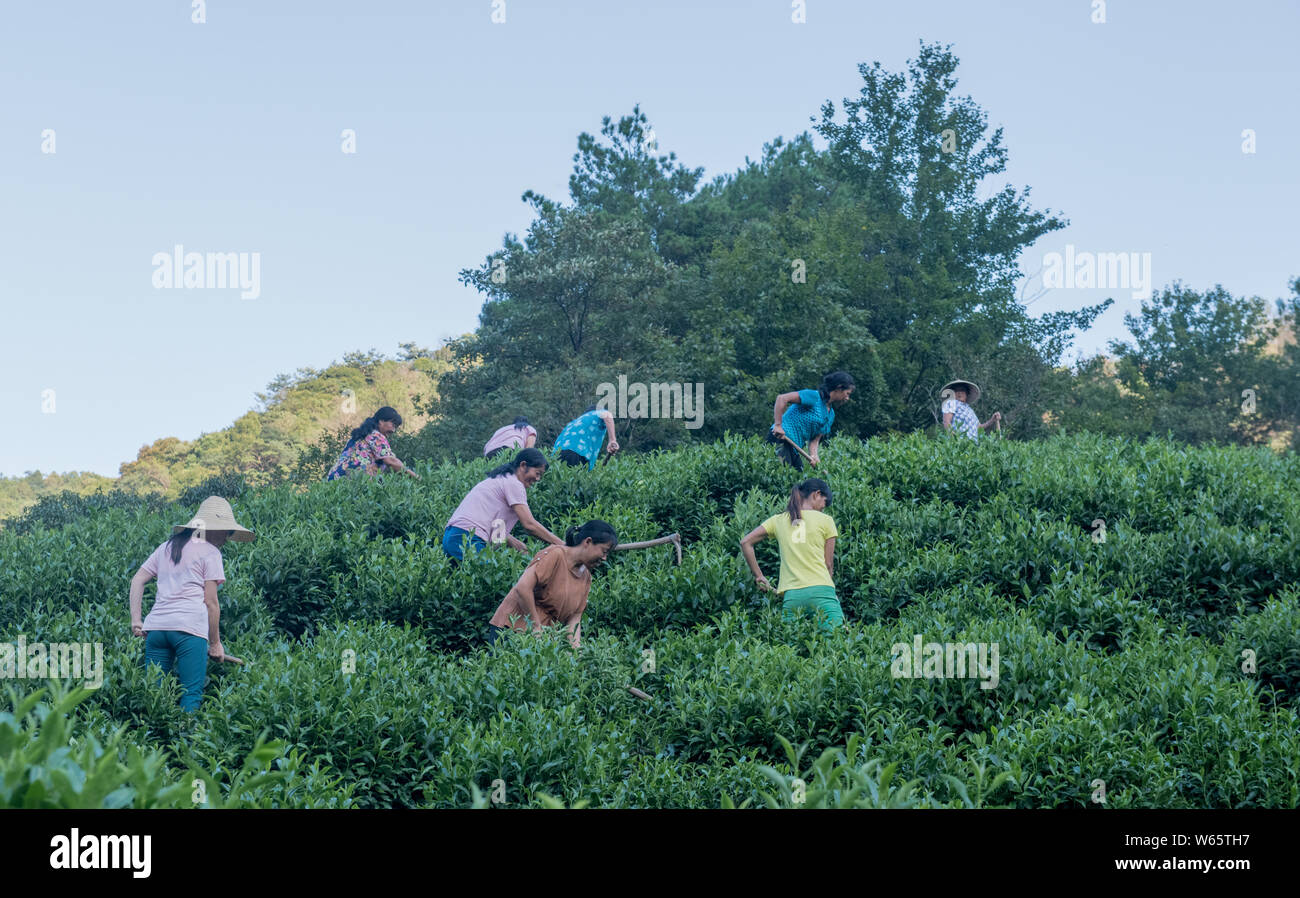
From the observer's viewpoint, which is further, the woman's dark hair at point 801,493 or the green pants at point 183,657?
the woman's dark hair at point 801,493

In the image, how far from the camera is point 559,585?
27.6 ft

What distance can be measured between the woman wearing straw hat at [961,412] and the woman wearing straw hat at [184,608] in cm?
985

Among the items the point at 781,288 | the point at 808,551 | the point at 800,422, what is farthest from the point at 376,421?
the point at 781,288

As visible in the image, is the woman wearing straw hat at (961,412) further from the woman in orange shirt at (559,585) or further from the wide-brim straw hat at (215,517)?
the wide-brim straw hat at (215,517)

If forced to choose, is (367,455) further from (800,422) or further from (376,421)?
(800,422)

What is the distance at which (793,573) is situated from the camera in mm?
9266

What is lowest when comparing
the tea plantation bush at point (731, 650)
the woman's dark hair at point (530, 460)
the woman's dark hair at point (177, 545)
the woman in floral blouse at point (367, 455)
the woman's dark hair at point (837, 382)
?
the tea plantation bush at point (731, 650)

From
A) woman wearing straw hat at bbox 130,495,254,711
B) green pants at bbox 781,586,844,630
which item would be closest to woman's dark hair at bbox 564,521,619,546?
green pants at bbox 781,586,844,630

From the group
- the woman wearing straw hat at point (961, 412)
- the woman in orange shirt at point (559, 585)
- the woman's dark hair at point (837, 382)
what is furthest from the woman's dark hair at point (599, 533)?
the woman wearing straw hat at point (961, 412)

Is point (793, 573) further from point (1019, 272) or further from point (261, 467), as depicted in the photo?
point (261, 467)

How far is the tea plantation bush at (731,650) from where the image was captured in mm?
6137
